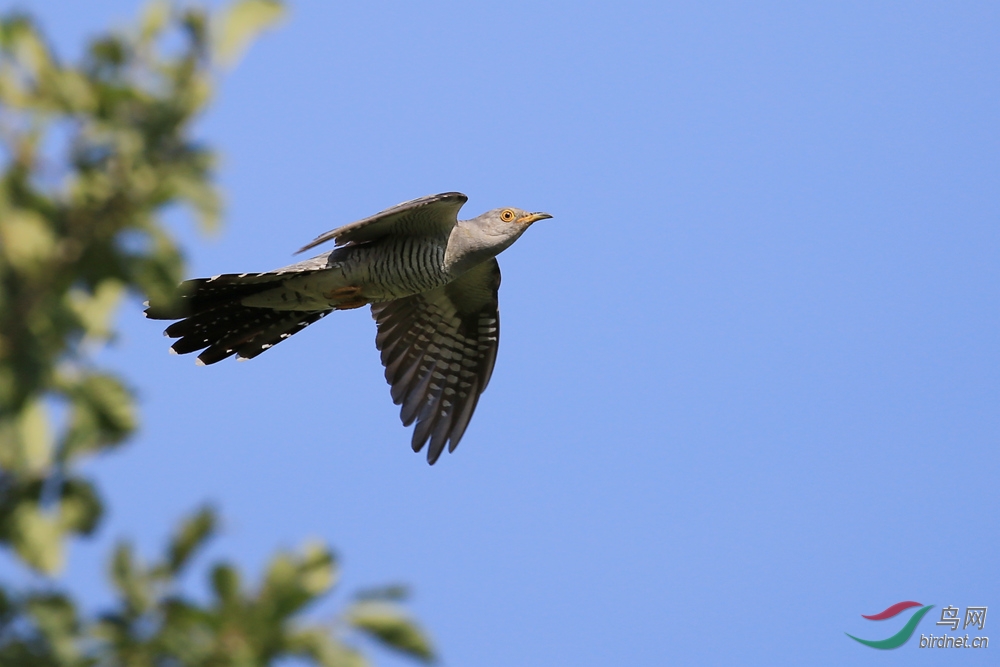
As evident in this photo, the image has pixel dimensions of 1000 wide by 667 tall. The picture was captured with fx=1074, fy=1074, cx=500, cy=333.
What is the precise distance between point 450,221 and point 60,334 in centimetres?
647

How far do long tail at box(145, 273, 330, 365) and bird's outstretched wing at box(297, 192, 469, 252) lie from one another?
75 cm

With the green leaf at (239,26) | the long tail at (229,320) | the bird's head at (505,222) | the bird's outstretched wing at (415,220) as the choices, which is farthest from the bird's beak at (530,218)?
the green leaf at (239,26)

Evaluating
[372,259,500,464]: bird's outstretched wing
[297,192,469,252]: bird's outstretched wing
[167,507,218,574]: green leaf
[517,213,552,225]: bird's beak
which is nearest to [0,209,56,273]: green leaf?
[167,507,218,574]: green leaf

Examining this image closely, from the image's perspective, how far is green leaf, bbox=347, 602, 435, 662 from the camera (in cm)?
237

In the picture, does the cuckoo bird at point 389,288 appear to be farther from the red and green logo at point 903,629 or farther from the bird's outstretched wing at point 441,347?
the red and green logo at point 903,629

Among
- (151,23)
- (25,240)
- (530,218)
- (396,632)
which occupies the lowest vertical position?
(396,632)

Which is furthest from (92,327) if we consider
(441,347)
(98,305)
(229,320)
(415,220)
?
(441,347)

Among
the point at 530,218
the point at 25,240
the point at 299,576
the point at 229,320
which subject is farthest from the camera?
the point at 229,320

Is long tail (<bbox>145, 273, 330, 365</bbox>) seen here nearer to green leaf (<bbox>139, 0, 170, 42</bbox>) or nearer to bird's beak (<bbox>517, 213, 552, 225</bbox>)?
bird's beak (<bbox>517, 213, 552, 225</bbox>)

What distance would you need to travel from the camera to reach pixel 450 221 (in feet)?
28.7

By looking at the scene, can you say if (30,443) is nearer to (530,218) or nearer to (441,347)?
(530,218)

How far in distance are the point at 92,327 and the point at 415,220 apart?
6.18m

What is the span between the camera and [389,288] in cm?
890

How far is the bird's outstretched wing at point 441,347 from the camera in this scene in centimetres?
1002
